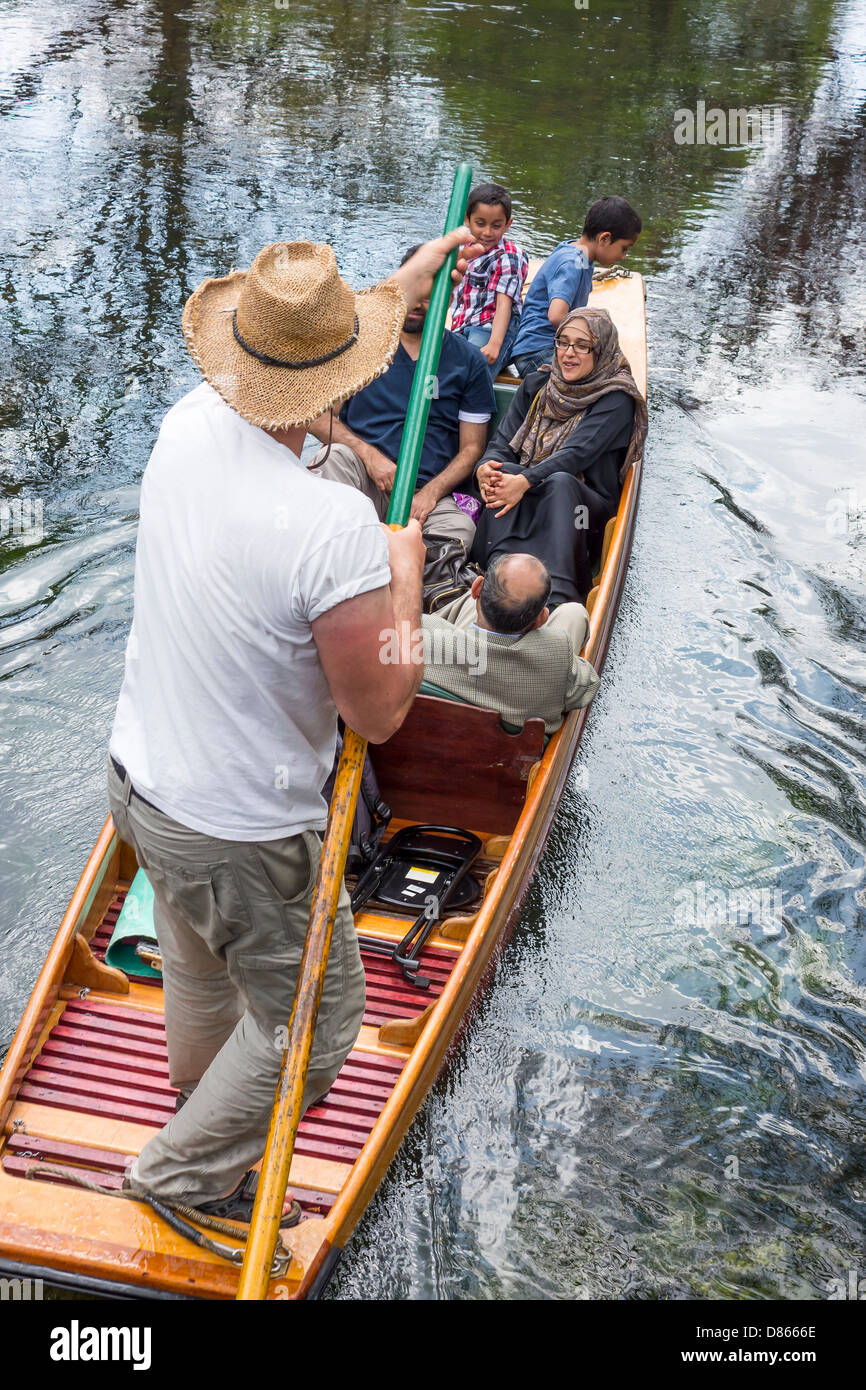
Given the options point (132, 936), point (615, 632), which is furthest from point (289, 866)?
point (615, 632)

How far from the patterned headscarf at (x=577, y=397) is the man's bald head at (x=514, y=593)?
1.36 m

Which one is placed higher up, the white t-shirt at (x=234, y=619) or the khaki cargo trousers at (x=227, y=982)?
the white t-shirt at (x=234, y=619)

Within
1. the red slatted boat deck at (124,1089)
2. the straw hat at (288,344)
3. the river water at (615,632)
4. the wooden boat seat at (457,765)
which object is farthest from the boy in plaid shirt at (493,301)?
the straw hat at (288,344)

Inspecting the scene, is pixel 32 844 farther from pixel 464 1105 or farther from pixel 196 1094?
pixel 196 1094

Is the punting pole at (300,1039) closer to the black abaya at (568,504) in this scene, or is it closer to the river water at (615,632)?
the river water at (615,632)

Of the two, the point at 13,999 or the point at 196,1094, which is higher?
Result: the point at 196,1094

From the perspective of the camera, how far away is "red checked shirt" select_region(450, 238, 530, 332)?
6152mm

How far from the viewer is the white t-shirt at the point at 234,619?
1864 millimetres

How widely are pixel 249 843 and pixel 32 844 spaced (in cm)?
258

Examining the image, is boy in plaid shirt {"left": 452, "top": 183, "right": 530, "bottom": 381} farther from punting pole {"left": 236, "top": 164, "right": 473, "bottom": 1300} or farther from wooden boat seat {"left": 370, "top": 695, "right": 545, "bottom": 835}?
punting pole {"left": 236, "top": 164, "right": 473, "bottom": 1300}

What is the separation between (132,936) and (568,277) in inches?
152

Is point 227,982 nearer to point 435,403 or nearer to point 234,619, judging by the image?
point 234,619

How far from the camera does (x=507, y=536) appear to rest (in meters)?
4.72
